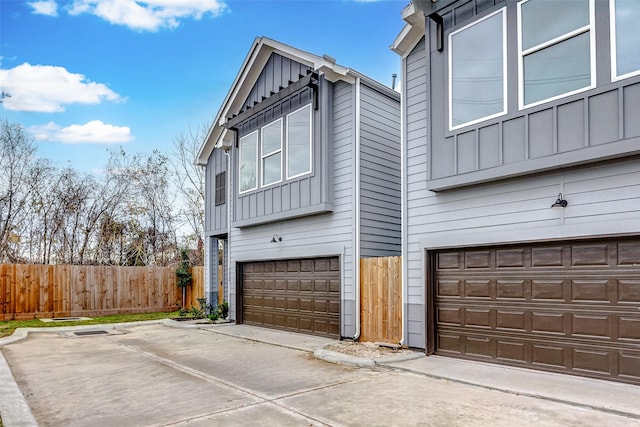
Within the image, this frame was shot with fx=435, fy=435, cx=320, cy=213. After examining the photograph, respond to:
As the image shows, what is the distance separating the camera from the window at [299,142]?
9945mm

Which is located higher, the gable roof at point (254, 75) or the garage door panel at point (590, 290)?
the gable roof at point (254, 75)

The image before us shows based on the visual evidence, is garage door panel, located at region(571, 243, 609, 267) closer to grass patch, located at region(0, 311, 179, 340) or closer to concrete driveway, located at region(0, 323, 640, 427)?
concrete driveway, located at region(0, 323, 640, 427)

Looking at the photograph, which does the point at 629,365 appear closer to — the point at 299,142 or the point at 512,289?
the point at 512,289

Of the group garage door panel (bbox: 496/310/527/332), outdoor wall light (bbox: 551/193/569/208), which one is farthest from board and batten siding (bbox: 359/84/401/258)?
outdoor wall light (bbox: 551/193/569/208)

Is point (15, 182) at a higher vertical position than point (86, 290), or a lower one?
higher

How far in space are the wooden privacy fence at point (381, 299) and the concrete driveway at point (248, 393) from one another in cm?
109

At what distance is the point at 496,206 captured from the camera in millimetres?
6684

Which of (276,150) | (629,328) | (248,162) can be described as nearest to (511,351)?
(629,328)

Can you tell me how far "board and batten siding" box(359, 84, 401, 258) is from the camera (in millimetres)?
9133

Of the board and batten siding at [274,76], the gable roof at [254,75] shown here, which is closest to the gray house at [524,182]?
the gable roof at [254,75]

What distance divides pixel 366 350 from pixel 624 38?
5.98 meters

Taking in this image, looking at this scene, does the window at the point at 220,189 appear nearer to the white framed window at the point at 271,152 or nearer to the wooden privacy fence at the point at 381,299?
the white framed window at the point at 271,152

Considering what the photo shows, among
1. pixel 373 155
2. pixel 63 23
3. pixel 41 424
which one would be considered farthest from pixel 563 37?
pixel 63 23

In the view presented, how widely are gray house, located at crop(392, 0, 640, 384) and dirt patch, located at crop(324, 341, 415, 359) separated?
1.09 ft
